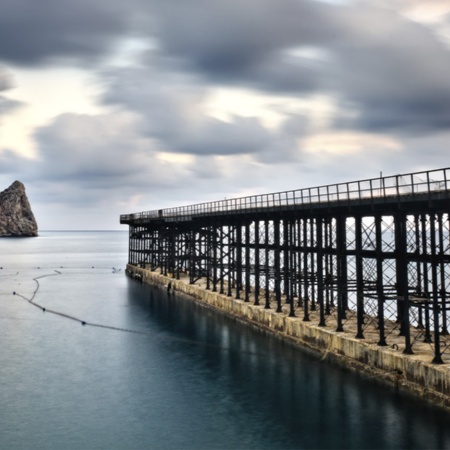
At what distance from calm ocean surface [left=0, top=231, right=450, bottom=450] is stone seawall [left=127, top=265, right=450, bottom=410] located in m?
0.74

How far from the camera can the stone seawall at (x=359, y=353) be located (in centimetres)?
2564

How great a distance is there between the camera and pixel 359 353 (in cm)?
3153

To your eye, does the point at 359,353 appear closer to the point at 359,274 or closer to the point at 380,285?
the point at 380,285

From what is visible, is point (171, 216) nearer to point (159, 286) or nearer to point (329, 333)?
point (159, 286)

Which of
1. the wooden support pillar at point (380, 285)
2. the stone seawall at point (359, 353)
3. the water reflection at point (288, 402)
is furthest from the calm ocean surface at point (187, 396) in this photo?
the wooden support pillar at point (380, 285)

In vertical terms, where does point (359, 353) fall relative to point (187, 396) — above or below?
above

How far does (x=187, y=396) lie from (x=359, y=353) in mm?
10213

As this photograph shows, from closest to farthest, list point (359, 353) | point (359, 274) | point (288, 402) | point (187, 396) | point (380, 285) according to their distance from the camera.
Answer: point (288, 402), point (187, 396), point (359, 353), point (380, 285), point (359, 274)

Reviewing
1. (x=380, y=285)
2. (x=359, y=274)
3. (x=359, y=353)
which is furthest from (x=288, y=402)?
(x=359, y=274)

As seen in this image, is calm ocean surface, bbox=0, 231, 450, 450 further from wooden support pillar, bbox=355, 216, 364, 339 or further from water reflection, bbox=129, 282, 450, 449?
wooden support pillar, bbox=355, 216, 364, 339

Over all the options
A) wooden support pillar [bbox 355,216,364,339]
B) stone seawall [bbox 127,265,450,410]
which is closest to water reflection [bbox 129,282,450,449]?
stone seawall [bbox 127,265,450,410]

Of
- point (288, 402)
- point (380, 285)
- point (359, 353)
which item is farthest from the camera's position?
point (380, 285)

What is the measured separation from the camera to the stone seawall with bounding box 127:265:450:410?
25.6 m

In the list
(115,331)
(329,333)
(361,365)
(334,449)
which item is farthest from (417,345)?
(115,331)
